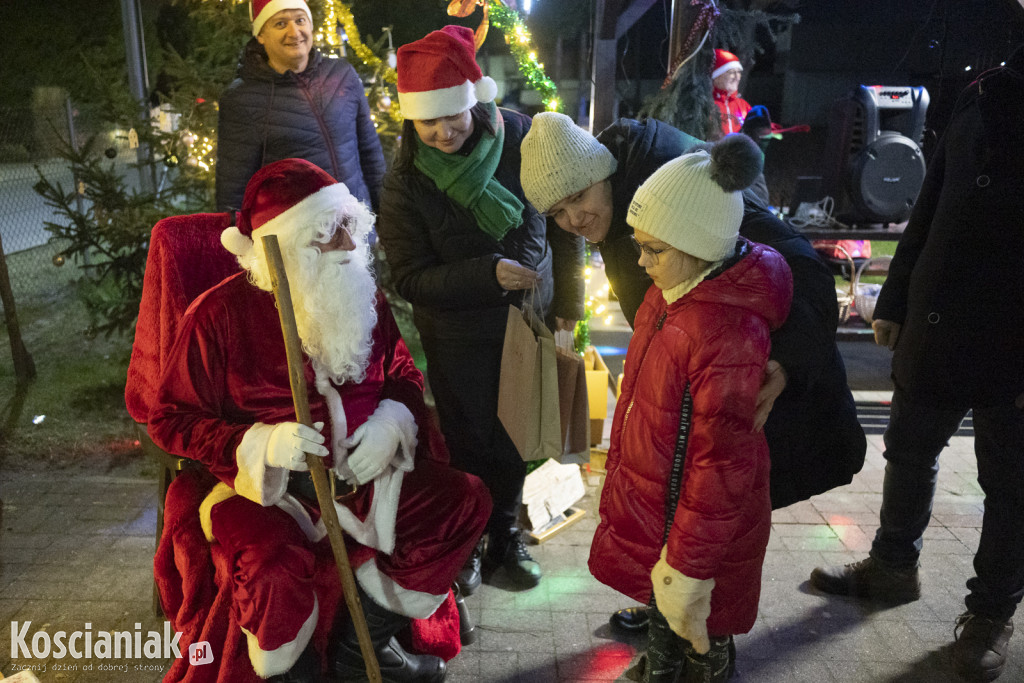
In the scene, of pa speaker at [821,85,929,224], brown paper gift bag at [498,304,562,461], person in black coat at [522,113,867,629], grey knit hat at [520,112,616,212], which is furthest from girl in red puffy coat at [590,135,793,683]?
pa speaker at [821,85,929,224]

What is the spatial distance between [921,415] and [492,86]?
2.03m

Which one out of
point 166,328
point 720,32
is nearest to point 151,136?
point 166,328

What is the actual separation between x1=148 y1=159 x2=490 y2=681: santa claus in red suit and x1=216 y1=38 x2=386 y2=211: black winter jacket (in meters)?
1.42

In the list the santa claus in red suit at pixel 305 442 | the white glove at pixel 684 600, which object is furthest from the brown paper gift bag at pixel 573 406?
the white glove at pixel 684 600

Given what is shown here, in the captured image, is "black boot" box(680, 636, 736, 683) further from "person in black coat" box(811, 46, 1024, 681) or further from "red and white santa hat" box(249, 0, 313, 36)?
"red and white santa hat" box(249, 0, 313, 36)

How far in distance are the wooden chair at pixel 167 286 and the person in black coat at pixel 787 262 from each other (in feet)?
3.77

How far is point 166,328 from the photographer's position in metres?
2.46

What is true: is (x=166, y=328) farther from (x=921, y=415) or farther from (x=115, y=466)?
(x=921, y=415)

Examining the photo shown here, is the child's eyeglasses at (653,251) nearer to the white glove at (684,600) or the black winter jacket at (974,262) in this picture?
the white glove at (684,600)

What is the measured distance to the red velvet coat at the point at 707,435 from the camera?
186 cm

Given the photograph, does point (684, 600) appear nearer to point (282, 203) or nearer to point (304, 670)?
point (304, 670)

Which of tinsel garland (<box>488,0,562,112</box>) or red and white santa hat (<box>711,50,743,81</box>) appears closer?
tinsel garland (<box>488,0,562,112</box>)

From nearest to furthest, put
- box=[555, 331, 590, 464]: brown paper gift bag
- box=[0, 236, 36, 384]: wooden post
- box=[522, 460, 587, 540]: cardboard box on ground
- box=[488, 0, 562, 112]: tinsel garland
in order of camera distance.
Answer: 1. box=[555, 331, 590, 464]: brown paper gift bag
2. box=[522, 460, 587, 540]: cardboard box on ground
3. box=[488, 0, 562, 112]: tinsel garland
4. box=[0, 236, 36, 384]: wooden post

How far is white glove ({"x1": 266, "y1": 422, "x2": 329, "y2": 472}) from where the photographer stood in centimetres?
217
